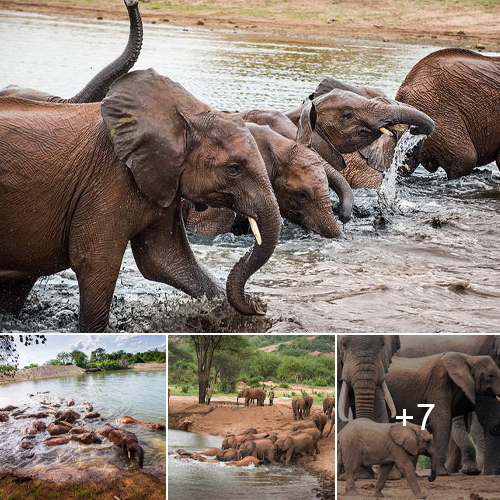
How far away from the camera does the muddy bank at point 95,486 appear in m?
4.07

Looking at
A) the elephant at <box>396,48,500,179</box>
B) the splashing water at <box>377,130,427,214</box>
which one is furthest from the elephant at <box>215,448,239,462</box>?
the elephant at <box>396,48,500,179</box>

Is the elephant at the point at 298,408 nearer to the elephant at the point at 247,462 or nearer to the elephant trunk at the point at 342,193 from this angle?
the elephant at the point at 247,462

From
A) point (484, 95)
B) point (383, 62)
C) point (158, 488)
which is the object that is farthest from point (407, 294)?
point (383, 62)

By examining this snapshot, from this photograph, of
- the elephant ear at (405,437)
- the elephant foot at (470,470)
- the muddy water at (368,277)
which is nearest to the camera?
the elephant ear at (405,437)

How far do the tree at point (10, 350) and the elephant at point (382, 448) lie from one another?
1.43 meters

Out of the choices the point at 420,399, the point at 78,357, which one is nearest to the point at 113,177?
the point at 78,357

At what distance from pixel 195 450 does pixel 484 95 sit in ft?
28.8

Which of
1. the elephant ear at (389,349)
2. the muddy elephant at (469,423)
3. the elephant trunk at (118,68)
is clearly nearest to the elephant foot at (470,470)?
the muddy elephant at (469,423)

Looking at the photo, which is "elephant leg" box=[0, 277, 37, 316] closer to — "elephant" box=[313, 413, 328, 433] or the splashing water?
"elephant" box=[313, 413, 328, 433]

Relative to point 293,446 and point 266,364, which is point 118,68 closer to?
point 266,364

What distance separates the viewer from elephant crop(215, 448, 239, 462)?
4234 mm

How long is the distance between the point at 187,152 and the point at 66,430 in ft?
6.45

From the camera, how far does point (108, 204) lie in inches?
220

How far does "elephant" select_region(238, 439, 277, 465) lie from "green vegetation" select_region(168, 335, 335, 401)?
9.7 inches
